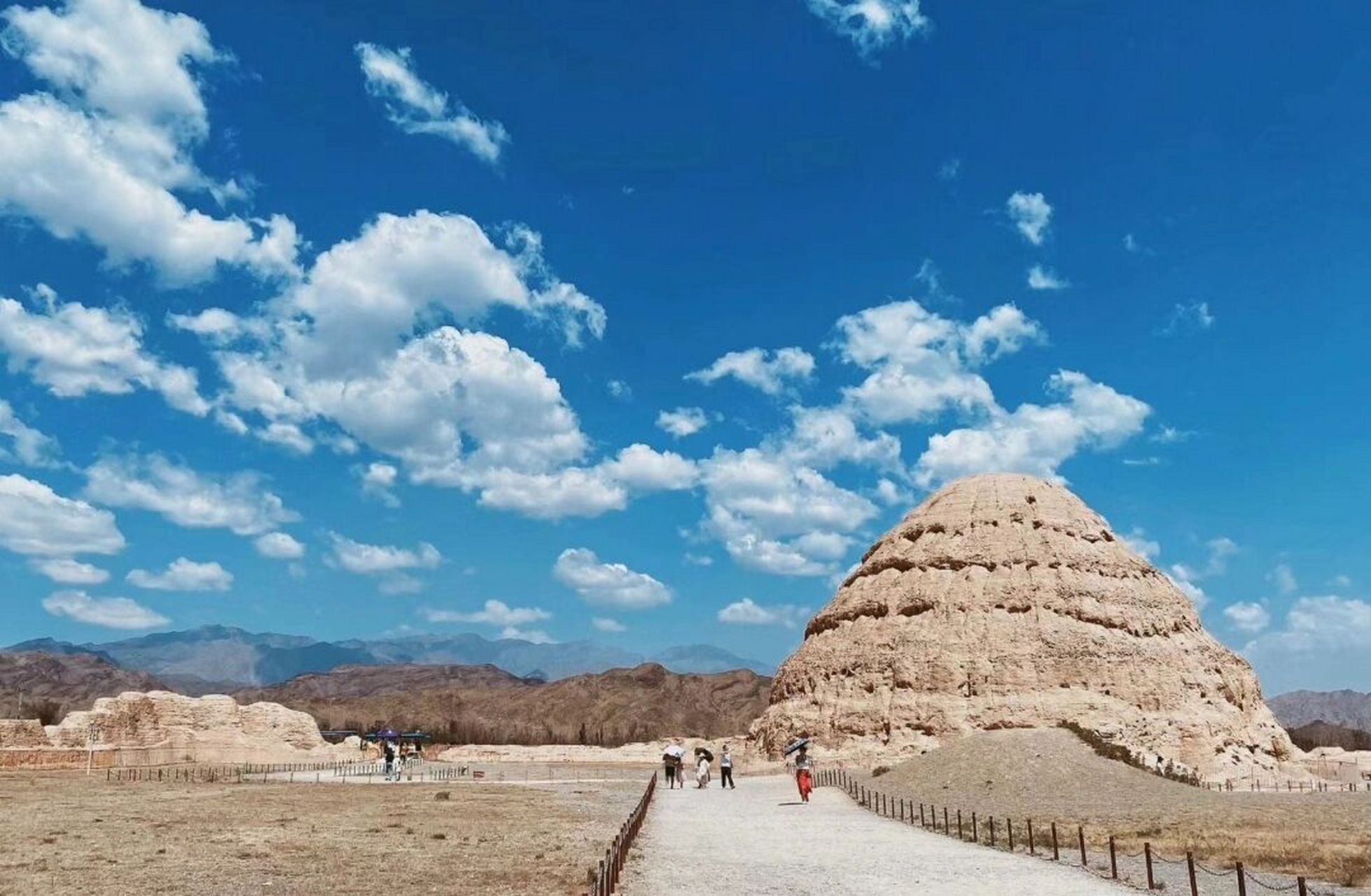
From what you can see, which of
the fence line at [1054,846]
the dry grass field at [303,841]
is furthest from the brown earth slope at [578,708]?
the fence line at [1054,846]

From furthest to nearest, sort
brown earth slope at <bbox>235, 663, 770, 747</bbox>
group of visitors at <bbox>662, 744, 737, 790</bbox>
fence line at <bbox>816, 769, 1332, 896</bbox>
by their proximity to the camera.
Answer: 1. brown earth slope at <bbox>235, 663, 770, 747</bbox>
2. group of visitors at <bbox>662, 744, 737, 790</bbox>
3. fence line at <bbox>816, 769, 1332, 896</bbox>

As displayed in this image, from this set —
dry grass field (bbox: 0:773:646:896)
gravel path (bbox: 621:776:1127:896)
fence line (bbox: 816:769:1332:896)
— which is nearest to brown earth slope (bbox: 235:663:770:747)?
dry grass field (bbox: 0:773:646:896)

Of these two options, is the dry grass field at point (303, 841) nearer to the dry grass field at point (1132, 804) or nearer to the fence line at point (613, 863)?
the fence line at point (613, 863)

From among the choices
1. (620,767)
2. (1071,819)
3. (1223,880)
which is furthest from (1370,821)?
(620,767)

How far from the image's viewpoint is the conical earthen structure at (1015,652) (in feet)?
146

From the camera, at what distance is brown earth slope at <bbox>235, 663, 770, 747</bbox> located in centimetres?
11875

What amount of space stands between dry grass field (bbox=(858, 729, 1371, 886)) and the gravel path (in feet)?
11.7

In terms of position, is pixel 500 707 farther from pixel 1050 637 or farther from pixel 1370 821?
pixel 1370 821

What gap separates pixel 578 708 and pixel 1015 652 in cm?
9477

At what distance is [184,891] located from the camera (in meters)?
14.8

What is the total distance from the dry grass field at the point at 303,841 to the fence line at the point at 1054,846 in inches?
Result: 266

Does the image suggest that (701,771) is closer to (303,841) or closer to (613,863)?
(303,841)

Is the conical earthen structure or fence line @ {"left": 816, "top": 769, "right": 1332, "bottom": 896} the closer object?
fence line @ {"left": 816, "top": 769, "right": 1332, "bottom": 896}

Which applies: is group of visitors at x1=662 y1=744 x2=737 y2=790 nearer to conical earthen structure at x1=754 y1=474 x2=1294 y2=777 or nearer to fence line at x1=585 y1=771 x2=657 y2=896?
conical earthen structure at x1=754 y1=474 x2=1294 y2=777
